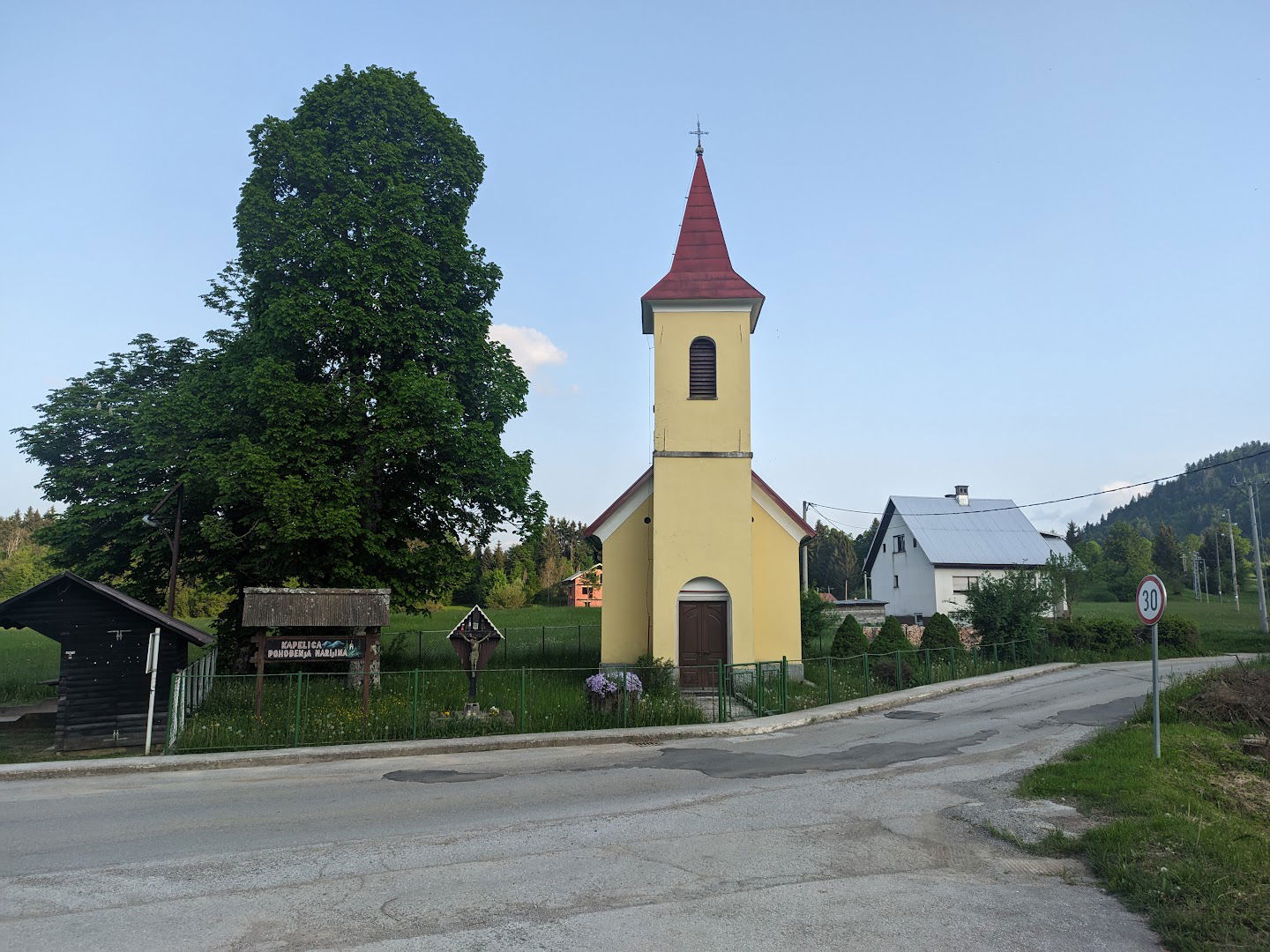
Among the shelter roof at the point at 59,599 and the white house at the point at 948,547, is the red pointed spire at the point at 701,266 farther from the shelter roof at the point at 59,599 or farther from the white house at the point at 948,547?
the white house at the point at 948,547

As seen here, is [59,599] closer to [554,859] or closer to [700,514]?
[554,859]

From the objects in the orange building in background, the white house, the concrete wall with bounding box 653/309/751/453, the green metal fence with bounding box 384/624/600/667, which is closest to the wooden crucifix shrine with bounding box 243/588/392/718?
the green metal fence with bounding box 384/624/600/667

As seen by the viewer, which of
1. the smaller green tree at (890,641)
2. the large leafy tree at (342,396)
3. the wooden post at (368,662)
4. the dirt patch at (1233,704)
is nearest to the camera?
the dirt patch at (1233,704)

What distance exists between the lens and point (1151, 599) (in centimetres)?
1123

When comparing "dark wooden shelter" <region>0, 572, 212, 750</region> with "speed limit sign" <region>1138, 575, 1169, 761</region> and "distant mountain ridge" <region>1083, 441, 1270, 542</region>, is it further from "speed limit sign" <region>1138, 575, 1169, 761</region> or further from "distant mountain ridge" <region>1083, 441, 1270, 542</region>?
"distant mountain ridge" <region>1083, 441, 1270, 542</region>

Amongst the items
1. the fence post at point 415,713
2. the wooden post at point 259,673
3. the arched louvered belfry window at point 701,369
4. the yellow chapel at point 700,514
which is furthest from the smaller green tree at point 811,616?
the wooden post at point 259,673

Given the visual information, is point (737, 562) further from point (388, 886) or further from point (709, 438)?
point (388, 886)

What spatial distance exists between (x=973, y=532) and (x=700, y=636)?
30.5 meters

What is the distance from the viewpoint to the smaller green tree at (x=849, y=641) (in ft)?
81.5

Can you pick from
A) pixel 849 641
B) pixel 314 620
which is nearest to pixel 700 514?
pixel 849 641

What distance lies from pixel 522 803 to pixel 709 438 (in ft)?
42.1

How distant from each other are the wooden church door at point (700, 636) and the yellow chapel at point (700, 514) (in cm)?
2

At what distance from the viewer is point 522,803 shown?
397 inches

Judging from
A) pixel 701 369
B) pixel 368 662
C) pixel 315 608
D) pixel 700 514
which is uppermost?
pixel 701 369
